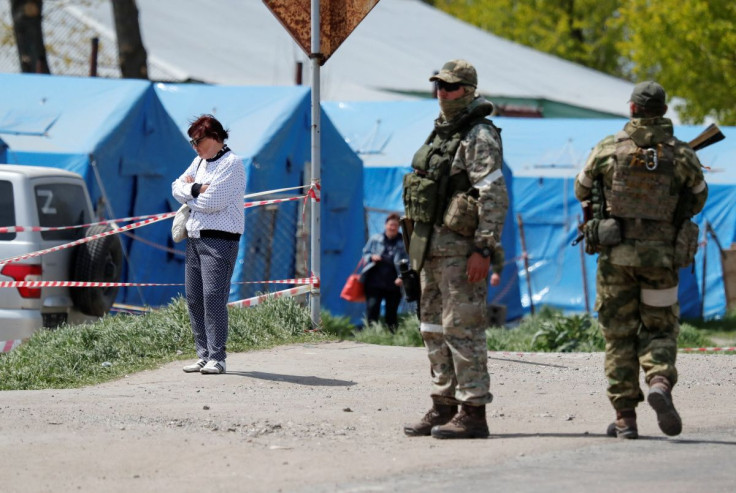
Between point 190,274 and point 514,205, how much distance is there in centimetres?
1085

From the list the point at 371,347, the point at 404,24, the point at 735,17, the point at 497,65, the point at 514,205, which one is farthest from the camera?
the point at 404,24

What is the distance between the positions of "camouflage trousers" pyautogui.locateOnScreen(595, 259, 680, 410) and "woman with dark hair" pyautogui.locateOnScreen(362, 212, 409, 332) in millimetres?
8330

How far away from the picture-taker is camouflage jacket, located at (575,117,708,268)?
6.31 m

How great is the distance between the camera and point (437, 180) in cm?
632

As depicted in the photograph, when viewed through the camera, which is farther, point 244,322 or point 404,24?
point 404,24

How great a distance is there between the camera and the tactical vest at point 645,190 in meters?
6.30

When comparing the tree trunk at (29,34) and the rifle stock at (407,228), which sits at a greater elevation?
the tree trunk at (29,34)

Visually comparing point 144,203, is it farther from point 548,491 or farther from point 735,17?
point 735,17

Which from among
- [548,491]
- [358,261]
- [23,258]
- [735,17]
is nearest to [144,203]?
[358,261]

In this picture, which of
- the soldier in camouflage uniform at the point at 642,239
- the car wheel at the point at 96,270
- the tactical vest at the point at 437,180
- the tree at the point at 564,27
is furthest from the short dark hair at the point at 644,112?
the tree at the point at 564,27

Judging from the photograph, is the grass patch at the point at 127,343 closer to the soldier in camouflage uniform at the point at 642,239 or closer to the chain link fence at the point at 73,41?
the soldier in camouflage uniform at the point at 642,239

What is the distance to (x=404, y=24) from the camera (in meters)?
39.3

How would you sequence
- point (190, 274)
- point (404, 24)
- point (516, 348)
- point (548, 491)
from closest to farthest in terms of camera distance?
point (548, 491) < point (190, 274) < point (516, 348) < point (404, 24)

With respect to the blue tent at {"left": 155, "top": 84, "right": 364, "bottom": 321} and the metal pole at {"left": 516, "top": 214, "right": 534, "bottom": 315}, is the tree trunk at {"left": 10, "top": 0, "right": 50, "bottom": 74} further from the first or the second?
the metal pole at {"left": 516, "top": 214, "right": 534, "bottom": 315}
